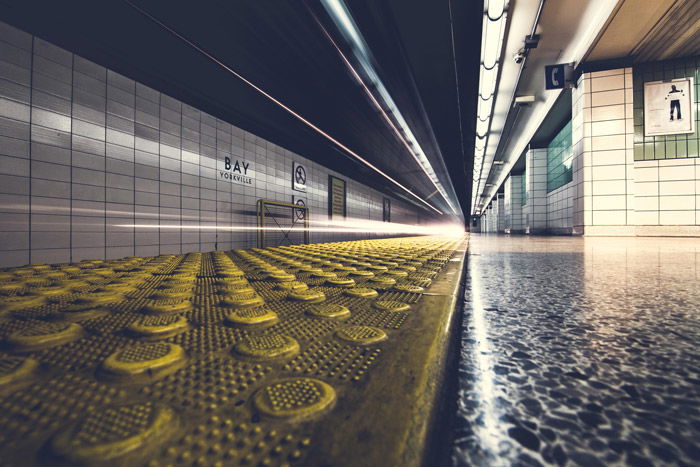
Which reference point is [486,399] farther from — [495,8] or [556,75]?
[556,75]

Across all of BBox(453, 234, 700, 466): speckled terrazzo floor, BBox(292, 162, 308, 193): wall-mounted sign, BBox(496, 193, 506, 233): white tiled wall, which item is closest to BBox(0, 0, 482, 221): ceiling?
BBox(292, 162, 308, 193): wall-mounted sign

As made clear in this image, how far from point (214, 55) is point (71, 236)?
10.9ft

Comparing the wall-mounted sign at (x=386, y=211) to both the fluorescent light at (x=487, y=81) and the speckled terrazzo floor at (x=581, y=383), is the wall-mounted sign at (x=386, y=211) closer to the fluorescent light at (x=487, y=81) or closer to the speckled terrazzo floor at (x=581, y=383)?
the fluorescent light at (x=487, y=81)

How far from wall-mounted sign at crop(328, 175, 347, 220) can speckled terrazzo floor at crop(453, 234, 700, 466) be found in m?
9.92

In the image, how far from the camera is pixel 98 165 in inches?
161

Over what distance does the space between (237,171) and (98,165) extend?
2660mm

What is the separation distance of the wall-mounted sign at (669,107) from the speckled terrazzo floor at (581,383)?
25.8ft

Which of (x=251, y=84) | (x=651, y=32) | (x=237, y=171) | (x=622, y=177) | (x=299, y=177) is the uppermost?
(x=651, y=32)

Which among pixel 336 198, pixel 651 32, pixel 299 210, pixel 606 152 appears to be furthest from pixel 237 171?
pixel 651 32

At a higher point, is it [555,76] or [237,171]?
[555,76]

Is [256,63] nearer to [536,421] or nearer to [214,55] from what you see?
[214,55]

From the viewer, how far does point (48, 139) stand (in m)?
3.61

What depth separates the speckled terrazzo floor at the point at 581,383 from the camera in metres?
0.31

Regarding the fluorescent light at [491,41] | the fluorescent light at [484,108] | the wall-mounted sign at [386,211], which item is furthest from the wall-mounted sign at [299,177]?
the wall-mounted sign at [386,211]
